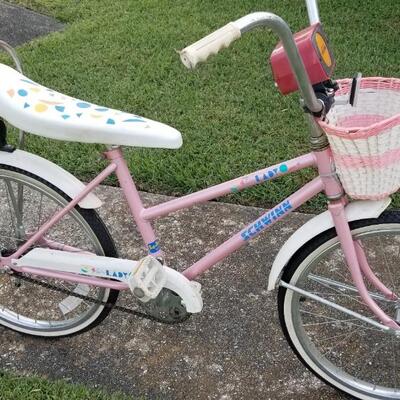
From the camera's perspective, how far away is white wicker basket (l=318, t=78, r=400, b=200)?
1.40 m

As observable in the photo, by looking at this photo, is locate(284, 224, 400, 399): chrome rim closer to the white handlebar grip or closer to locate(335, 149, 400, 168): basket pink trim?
locate(335, 149, 400, 168): basket pink trim

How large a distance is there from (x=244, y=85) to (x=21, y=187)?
2296 millimetres

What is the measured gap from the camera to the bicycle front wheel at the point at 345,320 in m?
1.81

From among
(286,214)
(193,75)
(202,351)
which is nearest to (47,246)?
(202,351)

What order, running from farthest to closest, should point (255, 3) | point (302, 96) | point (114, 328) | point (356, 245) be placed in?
point (255, 3), point (114, 328), point (356, 245), point (302, 96)

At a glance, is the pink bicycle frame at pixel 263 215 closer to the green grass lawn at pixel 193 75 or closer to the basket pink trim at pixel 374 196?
the basket pink trim at pixel 374 196

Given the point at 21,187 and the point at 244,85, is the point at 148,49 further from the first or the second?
the point at 21,187

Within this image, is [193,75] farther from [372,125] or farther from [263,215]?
[372,125]

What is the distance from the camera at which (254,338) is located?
238 cm

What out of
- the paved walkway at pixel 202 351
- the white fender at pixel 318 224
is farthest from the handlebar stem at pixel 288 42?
the paved walkway at pixel 202 351

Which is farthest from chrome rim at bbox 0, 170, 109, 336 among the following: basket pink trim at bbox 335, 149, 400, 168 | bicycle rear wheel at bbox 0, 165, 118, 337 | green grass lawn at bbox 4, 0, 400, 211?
basket pink trim at bbox 335, 149, 400, 168

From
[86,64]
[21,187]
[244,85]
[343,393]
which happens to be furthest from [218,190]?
[86,64]

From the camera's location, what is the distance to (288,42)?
1.22 m

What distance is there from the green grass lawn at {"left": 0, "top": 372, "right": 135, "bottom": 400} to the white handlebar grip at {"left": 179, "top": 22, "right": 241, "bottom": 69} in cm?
153
